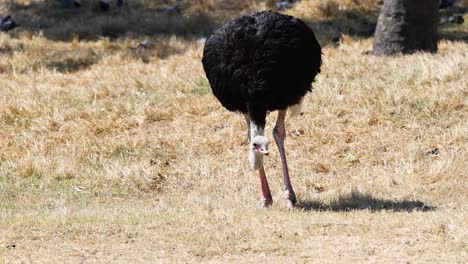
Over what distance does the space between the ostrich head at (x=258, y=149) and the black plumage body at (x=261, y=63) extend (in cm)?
26

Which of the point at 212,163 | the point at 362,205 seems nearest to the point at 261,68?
the point at 362,205

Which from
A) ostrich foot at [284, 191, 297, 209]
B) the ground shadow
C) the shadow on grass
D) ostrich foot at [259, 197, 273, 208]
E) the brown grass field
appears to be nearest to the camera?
the brown grass field

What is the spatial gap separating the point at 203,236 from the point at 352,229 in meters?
1.20

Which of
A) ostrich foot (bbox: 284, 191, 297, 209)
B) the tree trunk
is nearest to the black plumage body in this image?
ostrich foot (bbox: 284, 191, 297, 209)

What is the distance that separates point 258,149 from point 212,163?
2.54m

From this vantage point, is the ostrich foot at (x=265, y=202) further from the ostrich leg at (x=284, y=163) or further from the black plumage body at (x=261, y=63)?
the black plumage body at (x=261, y=63)

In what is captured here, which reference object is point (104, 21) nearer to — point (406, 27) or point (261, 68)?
point (406, 27)

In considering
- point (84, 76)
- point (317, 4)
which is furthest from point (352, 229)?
point (317, 4)

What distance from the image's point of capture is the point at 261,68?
8.54 meters

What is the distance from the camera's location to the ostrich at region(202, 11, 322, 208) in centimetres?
854

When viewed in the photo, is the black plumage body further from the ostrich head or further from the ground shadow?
the ground shadow

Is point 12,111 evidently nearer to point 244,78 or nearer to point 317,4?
point 244,78

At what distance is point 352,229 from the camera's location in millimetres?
7594

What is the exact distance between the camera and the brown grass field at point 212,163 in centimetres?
726
